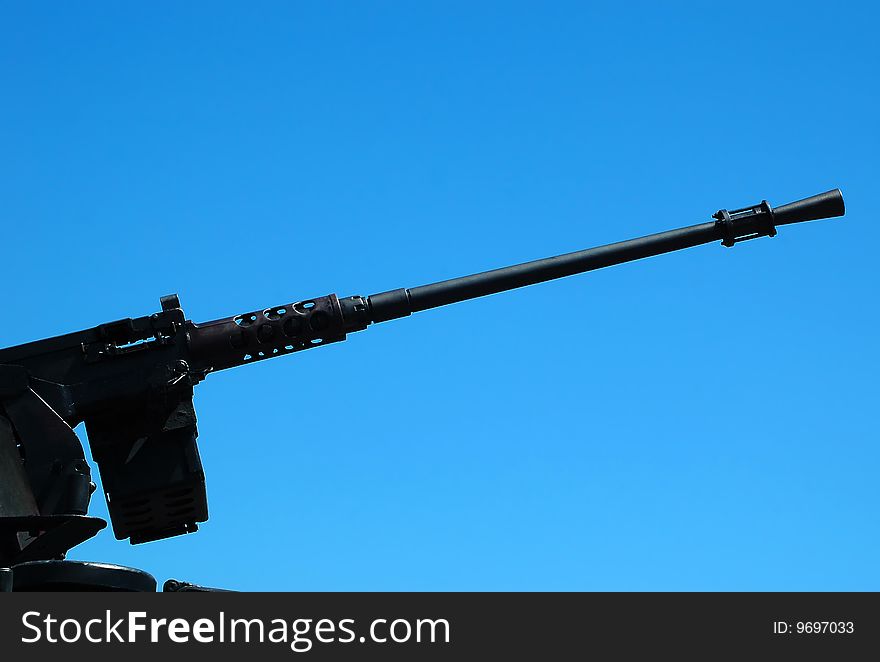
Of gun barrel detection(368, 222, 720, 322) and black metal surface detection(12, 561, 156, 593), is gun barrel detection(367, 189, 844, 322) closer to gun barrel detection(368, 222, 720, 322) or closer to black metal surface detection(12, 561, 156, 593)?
gun barrel detection(368, 222, 720, 322)

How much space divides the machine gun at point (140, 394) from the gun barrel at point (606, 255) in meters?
0.02

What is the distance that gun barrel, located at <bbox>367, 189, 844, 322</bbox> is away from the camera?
18656mm

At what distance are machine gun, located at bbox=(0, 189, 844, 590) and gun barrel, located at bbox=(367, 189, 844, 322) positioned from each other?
2 cm

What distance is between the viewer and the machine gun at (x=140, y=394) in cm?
1553

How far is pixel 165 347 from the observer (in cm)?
1698

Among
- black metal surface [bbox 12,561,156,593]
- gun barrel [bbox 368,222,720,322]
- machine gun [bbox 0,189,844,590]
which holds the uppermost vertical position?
gun barrel [bbox 368,222,720,322]

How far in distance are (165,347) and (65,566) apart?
6.03 metres

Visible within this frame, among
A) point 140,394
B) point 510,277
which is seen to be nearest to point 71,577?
point 140,394

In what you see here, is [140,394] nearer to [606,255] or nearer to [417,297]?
[417,297]

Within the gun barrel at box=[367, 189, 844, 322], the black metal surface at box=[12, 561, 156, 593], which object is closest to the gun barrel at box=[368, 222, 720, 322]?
the gun barrel at box=[367, 189, 844, 322]

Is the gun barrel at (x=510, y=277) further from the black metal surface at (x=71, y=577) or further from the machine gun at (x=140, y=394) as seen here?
the black metal surface at (x=71, y=577)

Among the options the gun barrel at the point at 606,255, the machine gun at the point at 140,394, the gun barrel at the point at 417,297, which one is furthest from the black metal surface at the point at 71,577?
the gun barrel at the point at 606,255
